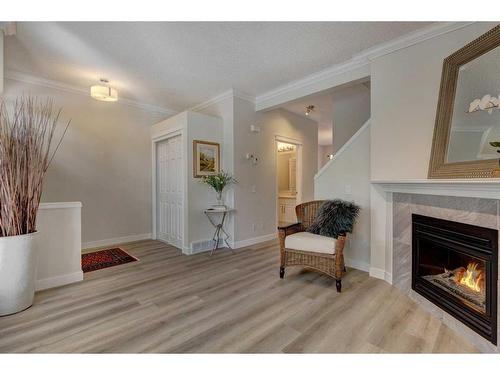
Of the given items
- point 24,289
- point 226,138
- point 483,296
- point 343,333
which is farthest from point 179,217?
point 483,296

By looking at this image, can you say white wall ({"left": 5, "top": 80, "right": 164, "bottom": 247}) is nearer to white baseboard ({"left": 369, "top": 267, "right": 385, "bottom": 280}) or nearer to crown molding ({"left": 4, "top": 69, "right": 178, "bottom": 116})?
crown molding ({"left": 4, "top": 69, "right": 178, "bottom": 116})

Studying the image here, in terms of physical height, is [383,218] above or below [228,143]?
below

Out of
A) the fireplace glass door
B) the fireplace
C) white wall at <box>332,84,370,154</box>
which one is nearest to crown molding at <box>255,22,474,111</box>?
white wall at <box>332,84,370,154</box>

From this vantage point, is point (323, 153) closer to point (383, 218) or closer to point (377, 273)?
point (383, 218)

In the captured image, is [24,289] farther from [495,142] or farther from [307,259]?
[495,142]

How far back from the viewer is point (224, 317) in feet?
6.34

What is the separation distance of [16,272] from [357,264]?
11.9ft

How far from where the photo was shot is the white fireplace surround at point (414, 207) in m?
1.60

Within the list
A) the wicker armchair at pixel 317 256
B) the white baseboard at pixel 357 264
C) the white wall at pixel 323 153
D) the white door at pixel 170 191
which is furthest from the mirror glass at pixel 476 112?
the white wall at pixel 323 153

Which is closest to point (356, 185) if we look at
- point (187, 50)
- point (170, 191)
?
point (187, 50)

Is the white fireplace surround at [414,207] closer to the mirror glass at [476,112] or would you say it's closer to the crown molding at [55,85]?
the mirror glass at [476,112]

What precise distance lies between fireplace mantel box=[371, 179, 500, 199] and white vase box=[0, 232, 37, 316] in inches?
138

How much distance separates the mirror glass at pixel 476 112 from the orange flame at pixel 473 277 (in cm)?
90

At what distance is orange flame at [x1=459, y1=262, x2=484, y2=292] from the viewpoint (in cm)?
182
